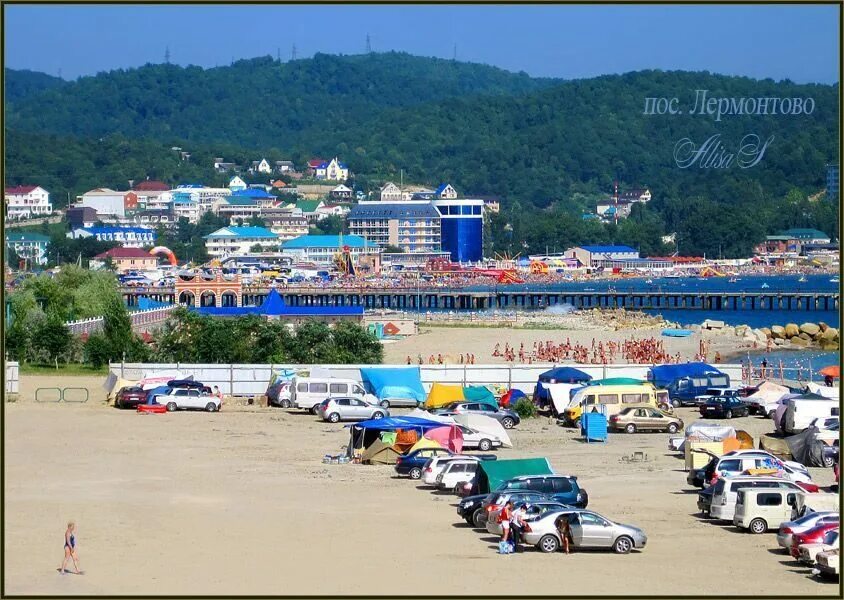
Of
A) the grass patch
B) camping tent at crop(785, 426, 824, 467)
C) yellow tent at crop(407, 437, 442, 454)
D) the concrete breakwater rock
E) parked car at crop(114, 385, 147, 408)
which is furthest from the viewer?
the concrete breakwater rock

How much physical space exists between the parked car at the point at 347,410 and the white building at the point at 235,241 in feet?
425

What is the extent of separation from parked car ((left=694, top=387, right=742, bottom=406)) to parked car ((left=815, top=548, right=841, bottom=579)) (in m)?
14.3

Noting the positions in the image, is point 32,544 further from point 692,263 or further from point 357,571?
point 692,263

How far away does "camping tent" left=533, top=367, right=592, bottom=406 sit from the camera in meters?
31.6

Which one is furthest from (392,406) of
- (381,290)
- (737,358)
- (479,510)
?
(381,290)

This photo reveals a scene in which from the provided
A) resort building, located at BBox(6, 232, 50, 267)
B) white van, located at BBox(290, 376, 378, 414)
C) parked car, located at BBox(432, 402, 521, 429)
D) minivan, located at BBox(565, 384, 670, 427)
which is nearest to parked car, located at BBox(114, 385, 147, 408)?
white van, located at BBox(290, 376, 378, 414)

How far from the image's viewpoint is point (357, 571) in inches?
633

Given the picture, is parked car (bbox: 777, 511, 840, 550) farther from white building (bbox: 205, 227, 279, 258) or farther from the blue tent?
white building (bbox: 205, 227, 279, 258)

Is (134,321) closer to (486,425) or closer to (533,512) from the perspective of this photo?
(486,425)

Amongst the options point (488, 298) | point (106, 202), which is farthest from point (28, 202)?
point (488, 298)

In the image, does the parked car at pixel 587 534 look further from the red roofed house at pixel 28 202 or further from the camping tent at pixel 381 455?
the red roofed house at pixel 28 202

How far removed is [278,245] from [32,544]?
144185mm

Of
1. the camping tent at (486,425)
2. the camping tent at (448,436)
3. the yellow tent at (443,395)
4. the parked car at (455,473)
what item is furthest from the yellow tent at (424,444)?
the yellow tent at (443,395)

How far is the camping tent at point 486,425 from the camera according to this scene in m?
25.9
